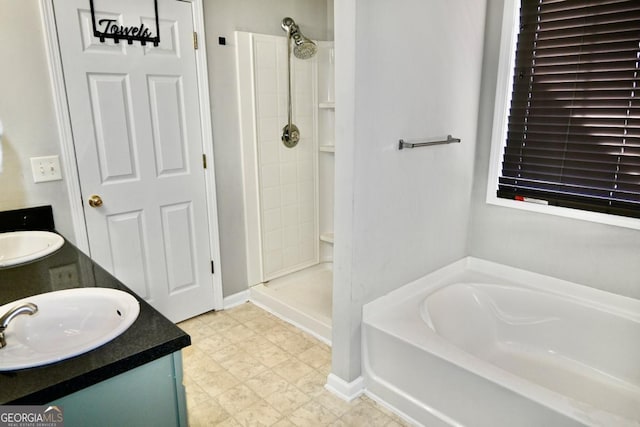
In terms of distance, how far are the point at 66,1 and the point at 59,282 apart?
147 centimetres

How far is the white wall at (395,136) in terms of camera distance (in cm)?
177

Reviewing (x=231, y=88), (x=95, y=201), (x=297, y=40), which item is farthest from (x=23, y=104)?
(x=297, y=40)

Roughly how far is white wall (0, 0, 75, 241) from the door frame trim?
0.10 feet

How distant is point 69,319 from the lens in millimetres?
1257

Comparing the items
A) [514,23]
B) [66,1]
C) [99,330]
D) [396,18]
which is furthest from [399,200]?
[66,1]

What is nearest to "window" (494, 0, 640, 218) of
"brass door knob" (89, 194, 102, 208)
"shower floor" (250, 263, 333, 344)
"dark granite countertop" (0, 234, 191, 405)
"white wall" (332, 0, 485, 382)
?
"white wall" (332, 0, 485, 382)

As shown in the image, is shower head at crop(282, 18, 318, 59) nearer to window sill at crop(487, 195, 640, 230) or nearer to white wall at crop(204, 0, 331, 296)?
white wall at crop(204, 0, 331, 296)

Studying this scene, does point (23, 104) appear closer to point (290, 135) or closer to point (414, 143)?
point (290, 135)

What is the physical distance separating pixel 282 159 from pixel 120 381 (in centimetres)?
225

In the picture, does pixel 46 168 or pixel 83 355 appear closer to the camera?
pixel 83 355

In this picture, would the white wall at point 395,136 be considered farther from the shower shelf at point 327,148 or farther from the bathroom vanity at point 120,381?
the shower shelf at point 327,148

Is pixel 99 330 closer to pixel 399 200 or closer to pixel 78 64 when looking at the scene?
pixel 399 200

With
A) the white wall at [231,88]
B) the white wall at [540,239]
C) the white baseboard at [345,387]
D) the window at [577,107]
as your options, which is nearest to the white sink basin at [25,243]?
the white wall at [231,88]

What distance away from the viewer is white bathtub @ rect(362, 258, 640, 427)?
161cm
